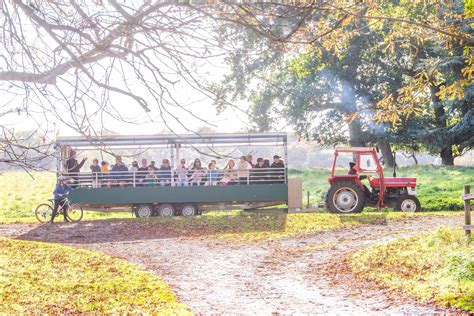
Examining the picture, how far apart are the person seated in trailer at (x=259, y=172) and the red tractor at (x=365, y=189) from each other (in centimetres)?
223

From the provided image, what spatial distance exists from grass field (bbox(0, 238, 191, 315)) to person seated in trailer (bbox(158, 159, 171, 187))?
8941 millimetres

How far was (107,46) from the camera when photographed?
7.29 meters

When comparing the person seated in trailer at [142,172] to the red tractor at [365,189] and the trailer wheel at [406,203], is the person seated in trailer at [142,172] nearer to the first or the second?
the red tractor at [365,189]

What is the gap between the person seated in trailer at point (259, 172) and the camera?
22.0m

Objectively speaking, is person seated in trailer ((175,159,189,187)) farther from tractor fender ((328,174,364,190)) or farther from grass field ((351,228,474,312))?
grass field ((351,228,474,312))

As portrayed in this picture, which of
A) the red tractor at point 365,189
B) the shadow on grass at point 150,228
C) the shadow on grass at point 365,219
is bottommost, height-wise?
the shadow on grass at point 150,228

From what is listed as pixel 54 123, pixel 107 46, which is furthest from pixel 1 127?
pixel 107 46

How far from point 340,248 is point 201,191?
28.6 feet

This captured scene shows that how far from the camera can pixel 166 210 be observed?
72.8 feet

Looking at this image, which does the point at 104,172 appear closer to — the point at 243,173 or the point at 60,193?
the point at 60,193

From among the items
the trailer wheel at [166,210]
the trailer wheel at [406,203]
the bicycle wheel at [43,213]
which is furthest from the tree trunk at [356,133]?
the bicycle wheel at [43,213]

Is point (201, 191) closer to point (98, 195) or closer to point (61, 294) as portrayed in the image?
point (98, 195)

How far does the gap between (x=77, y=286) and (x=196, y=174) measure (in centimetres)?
1240

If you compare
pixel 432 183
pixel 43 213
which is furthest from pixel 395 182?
pixel 43 213
